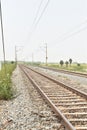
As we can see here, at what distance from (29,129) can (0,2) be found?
12361 mm

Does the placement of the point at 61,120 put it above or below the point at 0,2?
below

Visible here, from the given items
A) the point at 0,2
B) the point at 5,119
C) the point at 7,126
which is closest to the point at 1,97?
the point at 5,119

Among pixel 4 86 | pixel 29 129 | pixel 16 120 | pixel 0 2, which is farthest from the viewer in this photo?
pixel 0 2

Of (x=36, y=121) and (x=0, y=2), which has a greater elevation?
(x=0, y=2)

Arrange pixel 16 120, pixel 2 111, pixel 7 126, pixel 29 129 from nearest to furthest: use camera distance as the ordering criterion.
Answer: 1. pixel 29 129
2. pixel 7 126
3. pixel 16 120
4. pixel 2 111

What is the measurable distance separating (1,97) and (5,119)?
4.41 metres

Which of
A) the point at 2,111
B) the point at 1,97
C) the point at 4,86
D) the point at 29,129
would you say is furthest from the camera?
the point at 4,86

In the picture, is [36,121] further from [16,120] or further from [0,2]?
[0,2]

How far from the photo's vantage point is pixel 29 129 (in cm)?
678

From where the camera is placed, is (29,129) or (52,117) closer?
(29,129)

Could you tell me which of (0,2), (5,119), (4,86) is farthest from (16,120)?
(0,2)

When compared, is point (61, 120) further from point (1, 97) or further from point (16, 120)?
point (1, 97)

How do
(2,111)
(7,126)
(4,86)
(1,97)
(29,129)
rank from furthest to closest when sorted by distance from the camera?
1. (4,86)
2. (1,97)
3. (2,111)
4. (7,126)
5. (29,129)

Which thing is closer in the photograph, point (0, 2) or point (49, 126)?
point (49, 126)
